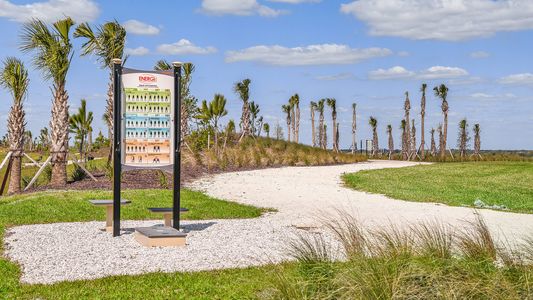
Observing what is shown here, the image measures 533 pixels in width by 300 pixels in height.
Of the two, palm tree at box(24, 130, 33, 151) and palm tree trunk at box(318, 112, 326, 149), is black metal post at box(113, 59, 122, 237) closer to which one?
palm tree trunk at box(318, 112, 326, 149)

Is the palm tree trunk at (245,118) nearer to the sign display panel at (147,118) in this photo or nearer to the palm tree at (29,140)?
the palm tree at (29,140)

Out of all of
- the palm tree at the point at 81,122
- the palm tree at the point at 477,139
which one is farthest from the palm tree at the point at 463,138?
the palm tree at the point at 81,122

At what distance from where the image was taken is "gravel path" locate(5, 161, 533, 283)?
792cm

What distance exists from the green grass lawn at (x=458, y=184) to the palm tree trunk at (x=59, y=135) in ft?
30.8

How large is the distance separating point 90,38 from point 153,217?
37.9 feet

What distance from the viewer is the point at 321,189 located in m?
19.5

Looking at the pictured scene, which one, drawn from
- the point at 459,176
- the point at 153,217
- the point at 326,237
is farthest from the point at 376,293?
the point at 459,176

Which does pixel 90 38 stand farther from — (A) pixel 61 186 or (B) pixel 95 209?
(B) pixel 95 209

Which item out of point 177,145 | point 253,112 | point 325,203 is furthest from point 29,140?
point 177,145

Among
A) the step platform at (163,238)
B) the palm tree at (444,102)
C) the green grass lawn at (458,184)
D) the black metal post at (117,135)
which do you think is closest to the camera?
the step platform at (163,238)

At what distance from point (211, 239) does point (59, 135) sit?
1198cm

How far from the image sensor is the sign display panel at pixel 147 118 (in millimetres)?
10641

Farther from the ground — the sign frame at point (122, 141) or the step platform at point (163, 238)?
the sign frame at point (122, 141)

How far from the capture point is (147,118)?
10.9 m
